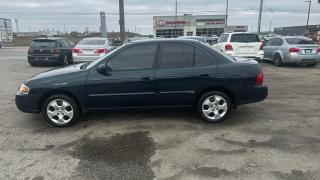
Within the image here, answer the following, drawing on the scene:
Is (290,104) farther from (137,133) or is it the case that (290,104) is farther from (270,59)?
(270,59)

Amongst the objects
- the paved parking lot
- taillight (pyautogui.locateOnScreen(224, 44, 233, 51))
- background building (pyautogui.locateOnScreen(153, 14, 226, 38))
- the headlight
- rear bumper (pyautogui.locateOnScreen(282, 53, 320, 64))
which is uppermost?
background building (pyautogui.locateOnScreen(153, 14, 226, 38))

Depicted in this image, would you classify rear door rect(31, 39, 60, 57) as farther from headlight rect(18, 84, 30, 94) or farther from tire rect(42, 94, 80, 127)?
tire rect(42, 94, 80, 127)

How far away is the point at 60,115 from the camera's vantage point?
5.68 metres

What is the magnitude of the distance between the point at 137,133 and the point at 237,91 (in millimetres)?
2000

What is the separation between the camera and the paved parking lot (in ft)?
13.1

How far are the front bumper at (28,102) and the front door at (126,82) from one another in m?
0.93

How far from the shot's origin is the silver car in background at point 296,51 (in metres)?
14.1

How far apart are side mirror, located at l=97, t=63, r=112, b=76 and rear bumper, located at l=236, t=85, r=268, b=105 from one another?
2.38m

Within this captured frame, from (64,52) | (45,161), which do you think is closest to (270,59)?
(64,52)

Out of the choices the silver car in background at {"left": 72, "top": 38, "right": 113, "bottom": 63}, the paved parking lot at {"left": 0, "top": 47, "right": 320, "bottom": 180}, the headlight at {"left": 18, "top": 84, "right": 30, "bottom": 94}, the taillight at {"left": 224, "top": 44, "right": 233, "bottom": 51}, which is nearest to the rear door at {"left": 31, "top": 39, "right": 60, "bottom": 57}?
the silver car in background at {"left": 72, "top": 38, "right": 113, "bottom": 63}

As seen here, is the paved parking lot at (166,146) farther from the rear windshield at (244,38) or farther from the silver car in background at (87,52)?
the rear windshield at (244,38)

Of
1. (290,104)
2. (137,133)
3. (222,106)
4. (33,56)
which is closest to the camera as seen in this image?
(137,133)

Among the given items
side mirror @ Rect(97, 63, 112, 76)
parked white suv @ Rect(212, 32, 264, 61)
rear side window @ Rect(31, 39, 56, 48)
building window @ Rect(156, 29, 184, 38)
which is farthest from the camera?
building window @ Rect(156, 29, 184, 38)

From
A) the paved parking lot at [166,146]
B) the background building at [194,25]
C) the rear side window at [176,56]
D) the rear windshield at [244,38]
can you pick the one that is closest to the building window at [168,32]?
the background building at [194,25]
